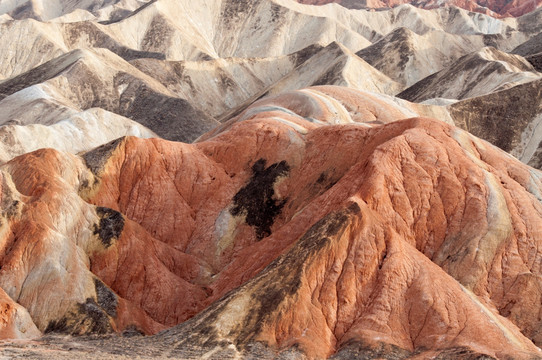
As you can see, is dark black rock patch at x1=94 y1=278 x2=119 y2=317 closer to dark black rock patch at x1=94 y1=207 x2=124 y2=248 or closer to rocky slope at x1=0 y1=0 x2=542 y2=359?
rocky slope at x1=0 y1=0 x2=542 y2=359

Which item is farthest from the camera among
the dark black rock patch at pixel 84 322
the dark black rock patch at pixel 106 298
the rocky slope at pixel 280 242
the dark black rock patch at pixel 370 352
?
the dark black rock patch at pixel 106 298

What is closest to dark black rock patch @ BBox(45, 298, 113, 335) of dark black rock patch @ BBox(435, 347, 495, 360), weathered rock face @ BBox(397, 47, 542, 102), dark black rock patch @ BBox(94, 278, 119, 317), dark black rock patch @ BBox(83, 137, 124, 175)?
dark black rock patch @ BBox(94, 278, 119, 317)

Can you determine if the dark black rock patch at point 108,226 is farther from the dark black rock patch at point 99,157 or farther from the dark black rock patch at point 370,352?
the dark black rock patch at point 370,352

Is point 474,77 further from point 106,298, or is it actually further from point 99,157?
point 106,298

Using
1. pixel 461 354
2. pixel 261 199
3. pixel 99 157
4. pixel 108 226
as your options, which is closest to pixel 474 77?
pixel 261 199

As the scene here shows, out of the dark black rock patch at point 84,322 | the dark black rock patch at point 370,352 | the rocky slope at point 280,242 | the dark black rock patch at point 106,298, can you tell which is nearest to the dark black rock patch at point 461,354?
the rocky slope at point 280,242
